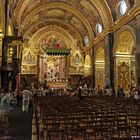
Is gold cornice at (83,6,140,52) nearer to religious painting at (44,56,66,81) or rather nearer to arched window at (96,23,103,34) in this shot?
arched window at (96,23,103,34)

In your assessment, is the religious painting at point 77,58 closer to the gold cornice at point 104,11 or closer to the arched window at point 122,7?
the gold cornice at point 104,11

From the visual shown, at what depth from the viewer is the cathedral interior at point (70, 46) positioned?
19047 mm

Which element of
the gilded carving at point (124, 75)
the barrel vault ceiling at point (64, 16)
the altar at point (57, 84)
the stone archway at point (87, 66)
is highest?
the barrel vault ceiling at point (64, 16)

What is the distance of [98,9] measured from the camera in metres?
27.5

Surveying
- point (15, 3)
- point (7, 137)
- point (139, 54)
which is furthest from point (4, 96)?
point (15, 3)

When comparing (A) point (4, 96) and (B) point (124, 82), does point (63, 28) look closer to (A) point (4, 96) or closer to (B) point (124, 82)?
(B) point (124, 82)

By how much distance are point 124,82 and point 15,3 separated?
40.0ft

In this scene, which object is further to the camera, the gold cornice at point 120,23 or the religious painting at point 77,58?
the religious painting at point 77,58

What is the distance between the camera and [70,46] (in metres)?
40.0

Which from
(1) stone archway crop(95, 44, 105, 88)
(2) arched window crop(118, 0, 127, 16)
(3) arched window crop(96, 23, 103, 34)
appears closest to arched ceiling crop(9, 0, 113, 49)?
(3) arched window crop(96, 23, 103, 34)

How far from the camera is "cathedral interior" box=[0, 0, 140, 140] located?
62.5 feet

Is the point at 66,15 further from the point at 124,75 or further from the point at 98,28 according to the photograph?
the point at 124,75

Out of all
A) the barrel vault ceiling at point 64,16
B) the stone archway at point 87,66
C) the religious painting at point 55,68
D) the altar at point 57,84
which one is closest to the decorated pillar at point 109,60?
the barrel vault ceiling at point 64,16

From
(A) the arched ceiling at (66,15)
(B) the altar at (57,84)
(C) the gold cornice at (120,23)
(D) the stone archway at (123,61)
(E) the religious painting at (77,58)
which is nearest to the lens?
(C) the gold cornice at (120,23)
